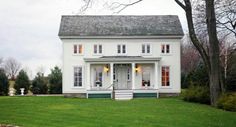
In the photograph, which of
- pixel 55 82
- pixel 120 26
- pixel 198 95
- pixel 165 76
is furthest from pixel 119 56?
pixel 55 82

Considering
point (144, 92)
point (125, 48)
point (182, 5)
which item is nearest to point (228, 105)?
point (182, 5)

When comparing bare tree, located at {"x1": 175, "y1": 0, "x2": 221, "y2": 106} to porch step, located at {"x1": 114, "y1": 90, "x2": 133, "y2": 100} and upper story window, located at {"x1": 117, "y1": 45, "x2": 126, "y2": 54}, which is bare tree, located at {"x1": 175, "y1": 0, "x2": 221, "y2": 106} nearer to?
porch step, located at {"x1": 114, "y1": 90, "x2": 133, "y2": 100}

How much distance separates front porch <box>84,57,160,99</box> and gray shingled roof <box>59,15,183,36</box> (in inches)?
108

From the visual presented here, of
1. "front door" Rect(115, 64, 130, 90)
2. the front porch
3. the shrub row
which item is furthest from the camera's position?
"front door" Rect(115, 64, 130, 90)

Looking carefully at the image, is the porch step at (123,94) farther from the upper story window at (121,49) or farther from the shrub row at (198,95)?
the shrub row at (198,95)

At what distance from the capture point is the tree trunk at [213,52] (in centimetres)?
2638

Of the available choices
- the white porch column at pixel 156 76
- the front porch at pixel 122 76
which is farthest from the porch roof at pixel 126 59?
the white porch column at pixel 156 76

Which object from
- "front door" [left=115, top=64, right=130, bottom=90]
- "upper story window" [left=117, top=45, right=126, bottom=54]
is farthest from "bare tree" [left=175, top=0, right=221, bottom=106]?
"front door" [left=115, top=64, right=130, bottom=90]

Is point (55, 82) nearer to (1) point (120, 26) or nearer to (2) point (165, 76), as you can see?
(1) point (120, 26)

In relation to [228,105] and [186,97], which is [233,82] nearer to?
[186,97]

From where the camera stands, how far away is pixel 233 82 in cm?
3359

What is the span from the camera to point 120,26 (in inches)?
1650

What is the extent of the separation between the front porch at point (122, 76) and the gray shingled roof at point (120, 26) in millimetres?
2745

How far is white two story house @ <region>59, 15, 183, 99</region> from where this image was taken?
40594 mm
